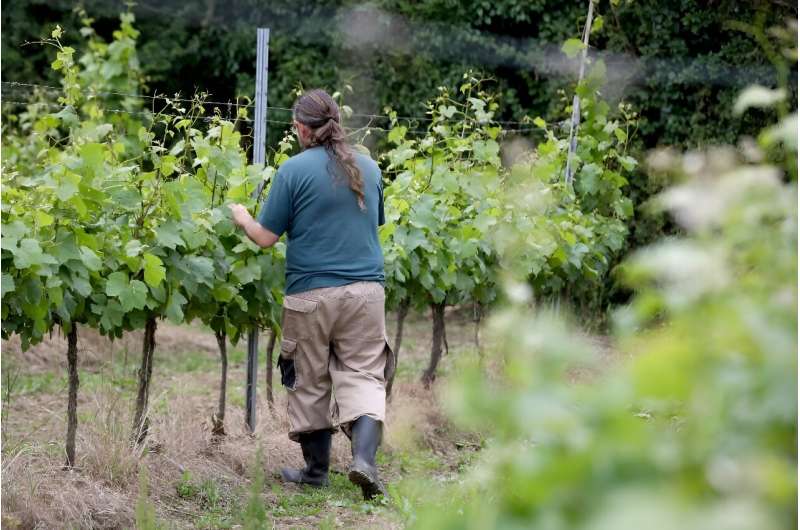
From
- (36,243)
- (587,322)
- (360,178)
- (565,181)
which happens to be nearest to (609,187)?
(565,181)

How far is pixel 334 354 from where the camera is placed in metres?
4.21

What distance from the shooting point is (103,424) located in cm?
407

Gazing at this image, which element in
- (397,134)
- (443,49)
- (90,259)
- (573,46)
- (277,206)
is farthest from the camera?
(443,49)

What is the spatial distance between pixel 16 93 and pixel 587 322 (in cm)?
631

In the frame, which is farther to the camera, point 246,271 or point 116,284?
point 246,271

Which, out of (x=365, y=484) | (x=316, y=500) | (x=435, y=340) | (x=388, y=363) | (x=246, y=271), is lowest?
(x=316, y=500)

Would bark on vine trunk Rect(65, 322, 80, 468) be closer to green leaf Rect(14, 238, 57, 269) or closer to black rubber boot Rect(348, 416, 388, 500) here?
green leaf Rect(14, 238, 57, 269)

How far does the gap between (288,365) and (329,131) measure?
3.00 ft

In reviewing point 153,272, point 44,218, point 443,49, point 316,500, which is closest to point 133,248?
point 153,272

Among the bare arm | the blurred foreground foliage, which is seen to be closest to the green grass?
the bare arm

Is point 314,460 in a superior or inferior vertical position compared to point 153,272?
inferior

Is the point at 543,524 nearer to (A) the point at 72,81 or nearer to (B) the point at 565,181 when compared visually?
(A) the point at 72,81

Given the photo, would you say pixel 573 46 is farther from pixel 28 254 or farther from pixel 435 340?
pixel 28 254

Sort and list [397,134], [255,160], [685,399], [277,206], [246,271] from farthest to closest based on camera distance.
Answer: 1. [397,134]
2. [255,160]
3. [246,271]
4. [277,206]
5. [685,399]
